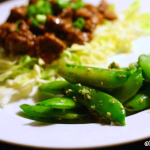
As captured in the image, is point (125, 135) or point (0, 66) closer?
point (125, 135)

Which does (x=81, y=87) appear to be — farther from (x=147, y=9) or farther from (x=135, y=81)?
(x=147, y=9)

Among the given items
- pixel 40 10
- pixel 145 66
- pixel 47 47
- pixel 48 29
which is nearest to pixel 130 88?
pixel 145 66

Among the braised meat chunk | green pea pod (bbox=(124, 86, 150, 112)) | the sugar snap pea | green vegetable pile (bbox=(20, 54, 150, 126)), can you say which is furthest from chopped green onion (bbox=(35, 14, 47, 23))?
green pea pod (bbox=(124, 86, 150, 112))

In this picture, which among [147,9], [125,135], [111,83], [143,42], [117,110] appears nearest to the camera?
[125,135]

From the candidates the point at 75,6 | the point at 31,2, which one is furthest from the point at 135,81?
the point at 31,2

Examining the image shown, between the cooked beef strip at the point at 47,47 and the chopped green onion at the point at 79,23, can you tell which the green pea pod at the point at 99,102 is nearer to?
the cooked beef strip at the point at 47,47

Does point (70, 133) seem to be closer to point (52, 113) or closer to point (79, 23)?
point (52, 113)

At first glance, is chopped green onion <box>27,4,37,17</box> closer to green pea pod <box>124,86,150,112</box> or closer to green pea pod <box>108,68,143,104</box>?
green pea pod <box>108,68,143,104</box>
